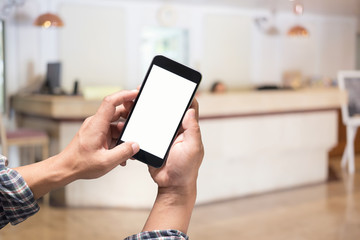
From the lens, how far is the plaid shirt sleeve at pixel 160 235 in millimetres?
786

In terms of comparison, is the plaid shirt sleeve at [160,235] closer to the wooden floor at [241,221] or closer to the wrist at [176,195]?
the wrist at [176,195]

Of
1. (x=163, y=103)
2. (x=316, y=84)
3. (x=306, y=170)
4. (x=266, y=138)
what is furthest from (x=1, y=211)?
(x=316, y=84)

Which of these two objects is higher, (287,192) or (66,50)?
(66,50)

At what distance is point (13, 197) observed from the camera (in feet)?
2.60

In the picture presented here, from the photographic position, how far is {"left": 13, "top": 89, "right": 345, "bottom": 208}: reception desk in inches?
152

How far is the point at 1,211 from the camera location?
831 millimetres

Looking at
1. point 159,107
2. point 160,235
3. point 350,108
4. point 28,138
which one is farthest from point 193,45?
point 160,235

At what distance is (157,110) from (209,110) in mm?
3039

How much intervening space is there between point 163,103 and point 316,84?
7.25 meters

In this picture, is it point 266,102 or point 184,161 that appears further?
point 266,102

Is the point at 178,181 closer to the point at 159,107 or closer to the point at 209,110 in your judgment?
the point at 159,107

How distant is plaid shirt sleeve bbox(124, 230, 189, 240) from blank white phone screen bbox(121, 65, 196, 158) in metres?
0.19

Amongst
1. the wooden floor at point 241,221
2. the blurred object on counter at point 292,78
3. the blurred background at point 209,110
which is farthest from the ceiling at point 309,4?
the wooden floor at point 241,221

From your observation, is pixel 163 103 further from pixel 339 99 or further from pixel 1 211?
pixel 339 99
